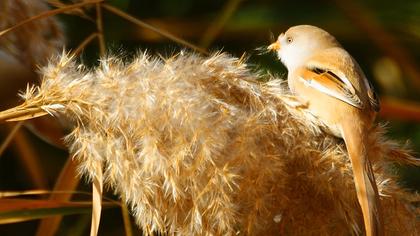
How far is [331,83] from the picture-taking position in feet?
7.80

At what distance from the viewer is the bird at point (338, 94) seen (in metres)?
1.82

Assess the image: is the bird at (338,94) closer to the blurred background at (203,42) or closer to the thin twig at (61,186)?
the blurred background at (203,42)

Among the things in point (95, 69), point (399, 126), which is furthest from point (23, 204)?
point (399, 126)

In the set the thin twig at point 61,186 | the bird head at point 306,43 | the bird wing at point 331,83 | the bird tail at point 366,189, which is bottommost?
the bird tail at point 366,189

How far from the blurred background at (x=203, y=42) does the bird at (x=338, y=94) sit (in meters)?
0.16

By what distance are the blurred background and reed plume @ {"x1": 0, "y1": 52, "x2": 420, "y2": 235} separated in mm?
746

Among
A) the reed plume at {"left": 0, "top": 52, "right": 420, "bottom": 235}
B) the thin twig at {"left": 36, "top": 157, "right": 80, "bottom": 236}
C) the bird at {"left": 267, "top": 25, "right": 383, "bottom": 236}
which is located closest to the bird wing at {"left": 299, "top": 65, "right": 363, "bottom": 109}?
the bird at {"left": 267, "top": 25, "right": 383, "bottom": 236}

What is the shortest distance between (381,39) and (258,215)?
1.57 m

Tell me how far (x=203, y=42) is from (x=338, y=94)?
2.92 ft

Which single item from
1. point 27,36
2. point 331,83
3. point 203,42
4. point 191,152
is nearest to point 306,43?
point 331,83

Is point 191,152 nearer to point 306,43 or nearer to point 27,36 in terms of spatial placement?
point 27,36

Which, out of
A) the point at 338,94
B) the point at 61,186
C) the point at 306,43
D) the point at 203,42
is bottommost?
the point at 61,186

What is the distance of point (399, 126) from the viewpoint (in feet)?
12.3

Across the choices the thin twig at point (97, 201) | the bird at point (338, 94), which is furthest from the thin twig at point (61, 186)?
the bird at point (338, 94)
